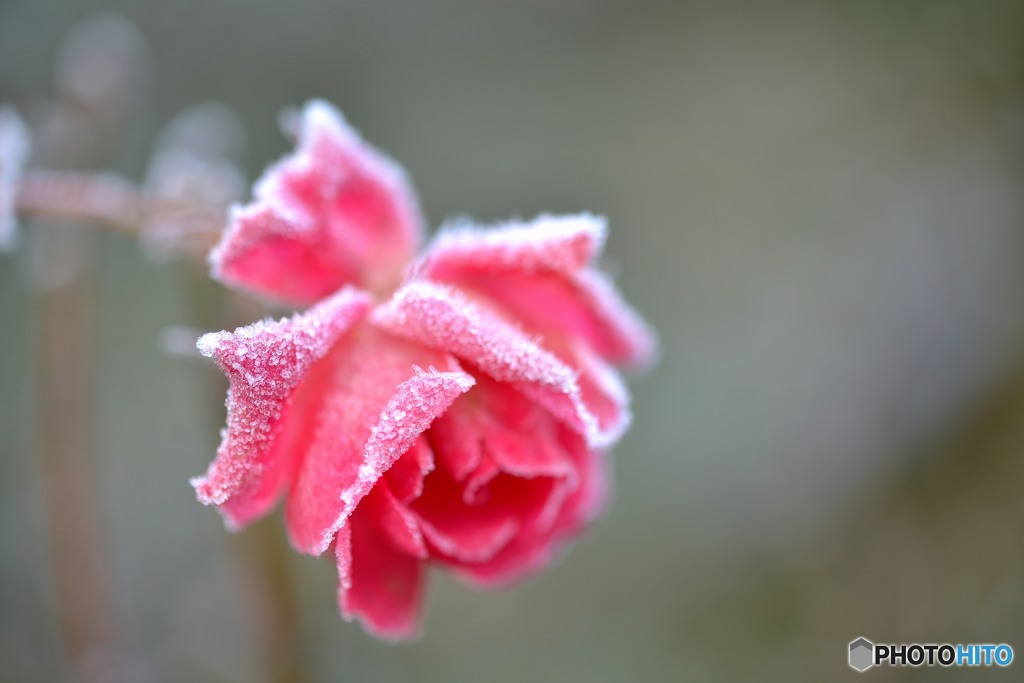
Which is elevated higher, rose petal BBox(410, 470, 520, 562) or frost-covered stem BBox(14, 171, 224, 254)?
frost-covered stem BBox(14, 171, 224, 254)

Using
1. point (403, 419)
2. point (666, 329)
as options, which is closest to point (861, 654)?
point (666, 329)

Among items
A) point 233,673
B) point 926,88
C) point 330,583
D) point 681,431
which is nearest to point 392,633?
point 233,673

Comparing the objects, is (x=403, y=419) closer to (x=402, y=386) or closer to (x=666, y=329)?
(x=402, y=386)

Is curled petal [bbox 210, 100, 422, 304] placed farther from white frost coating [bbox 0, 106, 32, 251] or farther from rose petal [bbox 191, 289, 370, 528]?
white frost coating [bbox 0, 106, 32, 251]

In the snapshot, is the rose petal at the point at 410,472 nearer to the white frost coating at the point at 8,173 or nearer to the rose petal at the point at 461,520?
the rose petal at the point at 461,520

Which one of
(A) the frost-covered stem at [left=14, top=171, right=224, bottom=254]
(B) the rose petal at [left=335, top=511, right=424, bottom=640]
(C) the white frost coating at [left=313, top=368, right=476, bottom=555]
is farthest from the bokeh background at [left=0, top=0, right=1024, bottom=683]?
(C) the white frost coating at [left=313, top=368, right=476, bottom=555]
